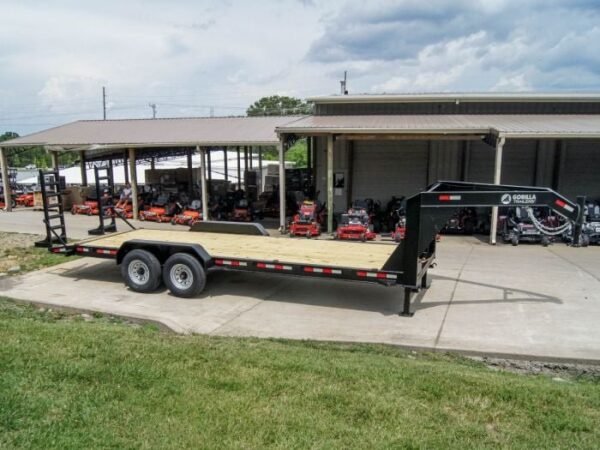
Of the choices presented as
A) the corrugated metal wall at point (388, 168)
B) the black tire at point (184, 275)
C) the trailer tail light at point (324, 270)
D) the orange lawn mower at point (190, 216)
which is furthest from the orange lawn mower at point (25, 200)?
the trailer tail light at point (324, 270)

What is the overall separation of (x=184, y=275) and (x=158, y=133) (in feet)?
41.7

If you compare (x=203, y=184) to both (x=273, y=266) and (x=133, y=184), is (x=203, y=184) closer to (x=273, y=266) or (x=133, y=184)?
(x=133, y=184)

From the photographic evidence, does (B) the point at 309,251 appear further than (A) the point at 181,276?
Yes

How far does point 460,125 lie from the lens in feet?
45.4

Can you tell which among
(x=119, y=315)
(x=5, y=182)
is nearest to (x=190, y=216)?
(x=5, y=182)

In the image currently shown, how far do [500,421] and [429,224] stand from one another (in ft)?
11.5

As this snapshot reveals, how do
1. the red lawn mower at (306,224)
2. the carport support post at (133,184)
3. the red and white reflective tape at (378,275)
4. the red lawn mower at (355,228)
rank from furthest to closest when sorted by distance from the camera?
the carport support post at (133,184) < the red lawn mower at (306,224) < the red lawn mower at (355,228) < the red and white reflective tape at (378,275)

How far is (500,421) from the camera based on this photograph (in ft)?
12.4

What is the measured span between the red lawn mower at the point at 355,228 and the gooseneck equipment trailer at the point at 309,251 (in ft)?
12.4

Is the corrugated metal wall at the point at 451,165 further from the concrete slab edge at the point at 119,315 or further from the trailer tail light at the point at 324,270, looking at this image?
the concrete slab edge at the point at 119,315

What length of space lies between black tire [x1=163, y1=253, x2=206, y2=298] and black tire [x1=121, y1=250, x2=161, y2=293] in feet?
0.72

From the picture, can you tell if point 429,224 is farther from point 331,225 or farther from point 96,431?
point 331,225

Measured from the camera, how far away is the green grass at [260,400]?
3.44m

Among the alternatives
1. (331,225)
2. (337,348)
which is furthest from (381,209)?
(337,348)
